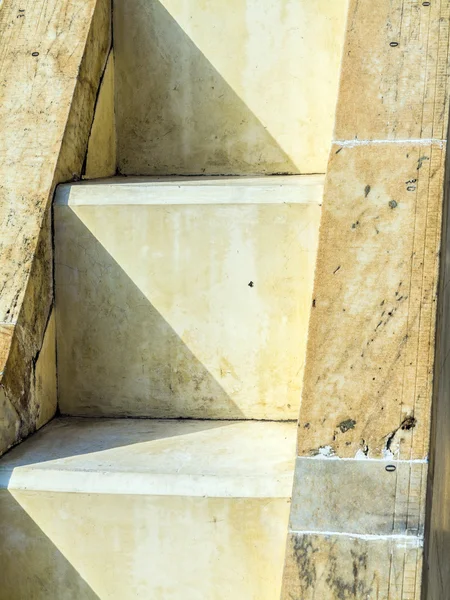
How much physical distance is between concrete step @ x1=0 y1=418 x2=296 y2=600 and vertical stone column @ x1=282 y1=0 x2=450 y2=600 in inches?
9.3

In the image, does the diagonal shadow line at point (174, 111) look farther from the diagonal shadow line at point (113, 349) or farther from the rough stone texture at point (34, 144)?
the diagonal shadow line at point (113, 349)

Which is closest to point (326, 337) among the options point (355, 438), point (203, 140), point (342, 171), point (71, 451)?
point (355, 438)

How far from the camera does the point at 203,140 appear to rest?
3773 mm

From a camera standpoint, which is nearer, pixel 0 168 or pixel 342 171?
pixel 342 171

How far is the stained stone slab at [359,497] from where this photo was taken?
233 centimetres

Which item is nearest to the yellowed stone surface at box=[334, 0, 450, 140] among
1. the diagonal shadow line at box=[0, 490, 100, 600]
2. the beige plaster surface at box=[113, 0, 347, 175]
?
the beige plaster surface at box=[113, 0, 347, 175]

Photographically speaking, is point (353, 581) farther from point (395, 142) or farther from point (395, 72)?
point (395, 72)

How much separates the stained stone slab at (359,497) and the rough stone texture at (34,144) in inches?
37.7

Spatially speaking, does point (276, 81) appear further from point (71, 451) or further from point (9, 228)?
point (71, 451)

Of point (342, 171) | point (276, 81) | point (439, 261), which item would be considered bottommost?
point (439, 261)

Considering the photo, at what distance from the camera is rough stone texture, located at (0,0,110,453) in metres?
2.96

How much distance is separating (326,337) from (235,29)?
163cm

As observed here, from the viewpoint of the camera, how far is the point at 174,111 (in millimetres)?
3793

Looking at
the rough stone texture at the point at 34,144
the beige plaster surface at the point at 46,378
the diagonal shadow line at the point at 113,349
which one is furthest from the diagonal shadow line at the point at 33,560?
the diagonal shadow line at the point at 113,349
